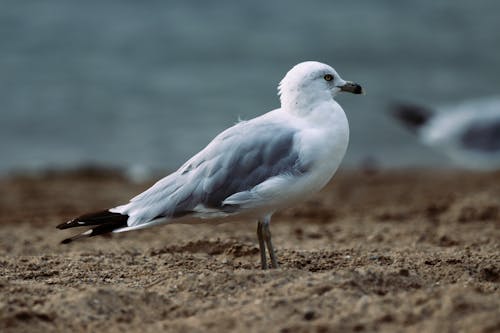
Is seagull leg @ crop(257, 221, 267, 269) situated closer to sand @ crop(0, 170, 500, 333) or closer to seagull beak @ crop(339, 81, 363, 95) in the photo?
sand @ crop(0, 170, 500, 333)

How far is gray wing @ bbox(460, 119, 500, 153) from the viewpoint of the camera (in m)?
12.2

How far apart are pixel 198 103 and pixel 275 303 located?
1138 centimetres

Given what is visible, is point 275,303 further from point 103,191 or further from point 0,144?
point 0,144

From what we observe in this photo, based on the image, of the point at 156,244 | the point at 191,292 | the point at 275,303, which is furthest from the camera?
the point at 156,244

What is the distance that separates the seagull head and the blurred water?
7.69 metres

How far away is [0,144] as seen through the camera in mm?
13492

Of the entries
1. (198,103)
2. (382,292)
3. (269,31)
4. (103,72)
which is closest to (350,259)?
Answer: (382,292)

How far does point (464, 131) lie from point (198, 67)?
6.08 meters

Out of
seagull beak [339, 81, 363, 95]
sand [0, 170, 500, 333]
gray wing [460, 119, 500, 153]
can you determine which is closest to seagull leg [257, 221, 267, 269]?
sand [0, 170, 500, 333]

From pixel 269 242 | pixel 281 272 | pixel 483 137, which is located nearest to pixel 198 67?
pixel 483 137

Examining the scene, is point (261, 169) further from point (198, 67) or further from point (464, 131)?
point (198, 67)

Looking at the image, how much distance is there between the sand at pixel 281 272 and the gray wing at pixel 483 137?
125 inches

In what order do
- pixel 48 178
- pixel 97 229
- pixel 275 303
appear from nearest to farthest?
pixel 275 303
pixel 97 229
pixel 48 178

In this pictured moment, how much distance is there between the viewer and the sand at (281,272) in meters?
3.74
